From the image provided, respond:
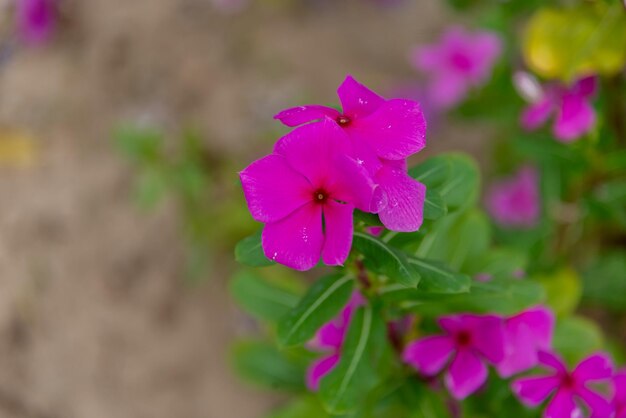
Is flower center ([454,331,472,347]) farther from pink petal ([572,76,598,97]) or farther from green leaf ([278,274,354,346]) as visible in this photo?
pink petal ([572,76,598,97])

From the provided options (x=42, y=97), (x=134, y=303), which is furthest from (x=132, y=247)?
(x=42, y=97)

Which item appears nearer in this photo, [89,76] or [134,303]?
[134,303]

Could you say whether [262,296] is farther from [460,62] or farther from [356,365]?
[460,62]

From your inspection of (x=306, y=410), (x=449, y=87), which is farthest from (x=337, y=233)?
(x=449, y=87)

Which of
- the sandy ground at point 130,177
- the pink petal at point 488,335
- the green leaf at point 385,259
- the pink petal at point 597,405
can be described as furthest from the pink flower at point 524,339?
the sandy ground at point 130,177

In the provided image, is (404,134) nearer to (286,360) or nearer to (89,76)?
(286,360)
